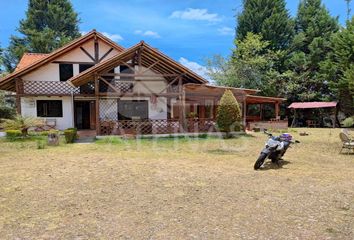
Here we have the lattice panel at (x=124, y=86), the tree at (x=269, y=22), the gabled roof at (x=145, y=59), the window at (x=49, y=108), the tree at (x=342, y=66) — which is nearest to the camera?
the gabled roof at (x=145, y=59)

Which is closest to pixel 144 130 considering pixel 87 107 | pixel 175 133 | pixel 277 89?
pixel 175 133

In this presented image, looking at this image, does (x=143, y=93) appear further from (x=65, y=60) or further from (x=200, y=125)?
(x=65, y=60)

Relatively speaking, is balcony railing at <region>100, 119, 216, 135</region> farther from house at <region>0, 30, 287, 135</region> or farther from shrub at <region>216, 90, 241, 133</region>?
shrub at <region>216, 90, 241, 133</region>

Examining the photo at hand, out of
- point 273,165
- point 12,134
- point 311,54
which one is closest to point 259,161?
point 273,165

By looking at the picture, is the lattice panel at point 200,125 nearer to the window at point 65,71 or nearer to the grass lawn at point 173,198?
the grass lawn at point 173,198

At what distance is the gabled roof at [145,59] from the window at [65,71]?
11.2 ft

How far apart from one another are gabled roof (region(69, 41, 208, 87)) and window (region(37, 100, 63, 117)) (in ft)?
11.4

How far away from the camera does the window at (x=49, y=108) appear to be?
1967 centimetres

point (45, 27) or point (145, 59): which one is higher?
point (45, 27)

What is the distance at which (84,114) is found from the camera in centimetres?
2150

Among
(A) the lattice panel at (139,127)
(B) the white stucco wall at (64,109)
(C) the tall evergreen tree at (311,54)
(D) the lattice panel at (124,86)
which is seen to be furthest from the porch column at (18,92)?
(C) the tall evergreen tree at (311,54)

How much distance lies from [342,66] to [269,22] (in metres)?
14.6

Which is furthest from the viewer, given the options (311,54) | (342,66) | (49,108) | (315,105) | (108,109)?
(311,54)

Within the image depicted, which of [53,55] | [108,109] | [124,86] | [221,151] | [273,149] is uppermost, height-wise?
[53,55]
